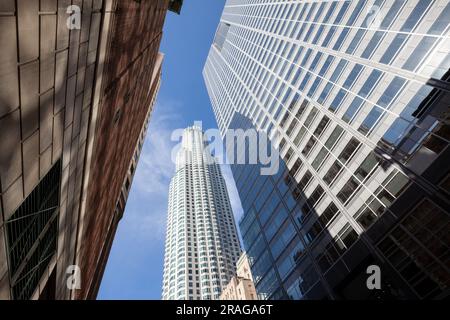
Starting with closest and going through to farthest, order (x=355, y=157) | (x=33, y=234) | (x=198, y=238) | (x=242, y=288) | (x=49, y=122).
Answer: (x=49, y=122), (x=33, y=234), (x=355, y=157), (x=242, y=288), (x=198, y=238)

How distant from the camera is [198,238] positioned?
506 ft

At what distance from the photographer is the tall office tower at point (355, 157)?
20.5 metres

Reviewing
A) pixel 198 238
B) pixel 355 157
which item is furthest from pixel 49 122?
pixel 198 238

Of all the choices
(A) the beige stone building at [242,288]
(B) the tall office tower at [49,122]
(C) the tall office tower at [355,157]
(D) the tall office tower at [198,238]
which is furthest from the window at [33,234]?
(D) the tall office tower at [198,238]

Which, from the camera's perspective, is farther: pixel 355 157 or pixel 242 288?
pixel 242 288

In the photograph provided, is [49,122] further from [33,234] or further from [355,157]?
[355,157]

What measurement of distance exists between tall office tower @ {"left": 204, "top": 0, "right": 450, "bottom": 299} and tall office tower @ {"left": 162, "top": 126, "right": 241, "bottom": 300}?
93118mm

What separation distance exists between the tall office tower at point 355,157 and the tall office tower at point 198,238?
93118 mm

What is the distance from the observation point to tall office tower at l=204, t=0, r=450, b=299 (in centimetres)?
2055

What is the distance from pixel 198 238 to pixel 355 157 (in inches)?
5343

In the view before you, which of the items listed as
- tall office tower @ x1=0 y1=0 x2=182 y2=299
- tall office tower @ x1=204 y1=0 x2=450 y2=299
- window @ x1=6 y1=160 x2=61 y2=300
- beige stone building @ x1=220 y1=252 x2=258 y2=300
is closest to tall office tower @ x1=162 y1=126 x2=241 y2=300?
beige stone building @ x1=220 y1=252 x2=258 y2=300

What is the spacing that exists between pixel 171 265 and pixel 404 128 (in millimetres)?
139056

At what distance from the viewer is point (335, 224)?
94.5 feet

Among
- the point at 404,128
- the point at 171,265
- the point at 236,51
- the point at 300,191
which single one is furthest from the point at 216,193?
the point at 404,128
